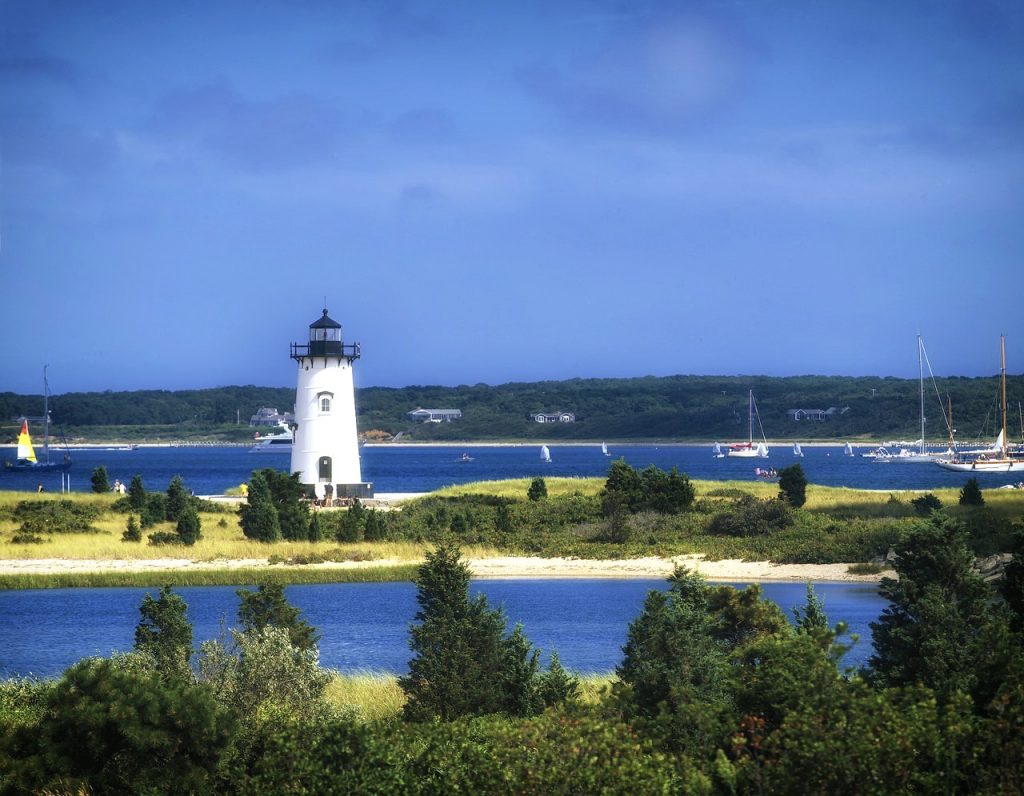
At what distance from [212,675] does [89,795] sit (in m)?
3.81

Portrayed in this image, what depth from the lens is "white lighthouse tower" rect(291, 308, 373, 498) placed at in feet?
153

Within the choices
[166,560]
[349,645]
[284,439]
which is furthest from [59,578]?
[284,439]

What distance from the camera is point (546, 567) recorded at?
34.8 meters

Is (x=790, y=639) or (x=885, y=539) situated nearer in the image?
(x=790, y=639)

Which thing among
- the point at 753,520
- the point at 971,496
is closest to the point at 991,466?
the point at 971,496

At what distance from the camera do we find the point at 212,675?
1509 cm

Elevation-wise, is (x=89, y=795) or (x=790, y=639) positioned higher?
(x=790, y=639)

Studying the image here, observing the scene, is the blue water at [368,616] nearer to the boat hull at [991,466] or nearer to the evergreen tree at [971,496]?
the evergreen tree at [971,496]

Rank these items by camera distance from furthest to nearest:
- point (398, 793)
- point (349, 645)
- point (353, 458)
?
point (353, 458) < point (349, 645) < point (398, 793)

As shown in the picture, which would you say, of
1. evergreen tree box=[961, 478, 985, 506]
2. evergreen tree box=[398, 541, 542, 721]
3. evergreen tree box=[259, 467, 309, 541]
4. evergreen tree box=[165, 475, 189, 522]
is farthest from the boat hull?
evergreen tree box=[398, 541, 542, 721]

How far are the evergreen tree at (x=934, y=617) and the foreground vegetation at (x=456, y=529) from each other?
1617 centimetres

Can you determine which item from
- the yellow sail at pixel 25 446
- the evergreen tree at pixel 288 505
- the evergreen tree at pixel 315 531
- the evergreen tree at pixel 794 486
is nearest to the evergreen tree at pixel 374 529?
the evergreen tree at pixel 315 531

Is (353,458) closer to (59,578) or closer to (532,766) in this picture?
(59,578)

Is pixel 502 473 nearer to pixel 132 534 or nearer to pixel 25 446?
pixel 25 446
